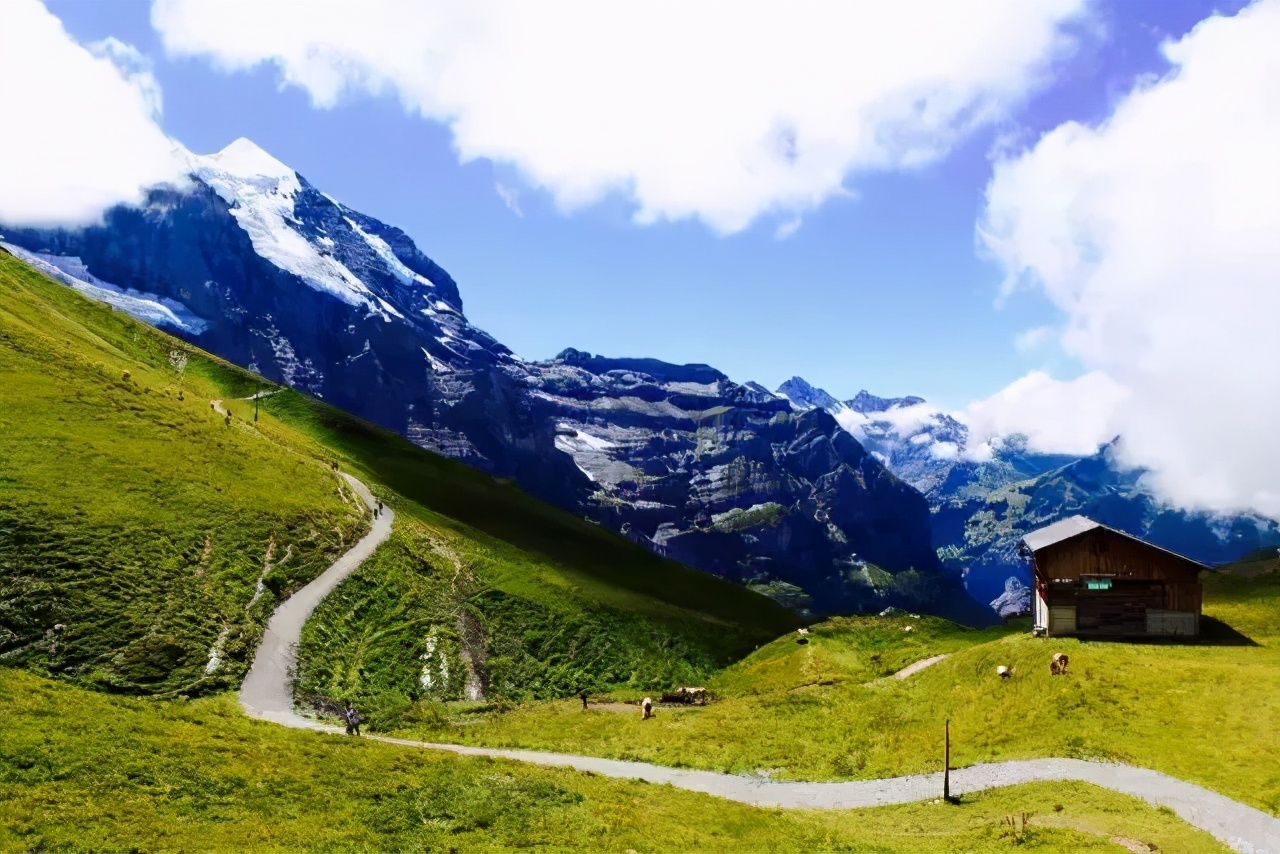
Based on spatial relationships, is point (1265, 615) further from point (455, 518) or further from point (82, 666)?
point (455, 518)

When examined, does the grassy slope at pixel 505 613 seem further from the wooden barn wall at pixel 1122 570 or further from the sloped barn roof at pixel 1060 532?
the wooden barn wall at pixel 1122 570

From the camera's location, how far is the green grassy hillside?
52344 millimetres

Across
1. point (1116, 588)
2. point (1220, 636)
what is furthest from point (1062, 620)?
point (1220, 636)

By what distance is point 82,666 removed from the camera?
4656 cm

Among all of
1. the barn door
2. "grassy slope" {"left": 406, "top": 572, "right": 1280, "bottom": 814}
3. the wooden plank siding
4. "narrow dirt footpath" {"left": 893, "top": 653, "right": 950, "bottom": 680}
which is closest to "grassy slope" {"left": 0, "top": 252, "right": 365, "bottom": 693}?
"grassy slope" {"left": 406, "top": 572, "right": 1280, "bottom": 814}

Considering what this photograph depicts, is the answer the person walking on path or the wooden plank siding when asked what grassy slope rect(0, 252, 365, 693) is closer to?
the person walking on path

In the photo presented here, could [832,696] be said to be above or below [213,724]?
above

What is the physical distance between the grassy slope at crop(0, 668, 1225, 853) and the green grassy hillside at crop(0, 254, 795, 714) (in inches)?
602

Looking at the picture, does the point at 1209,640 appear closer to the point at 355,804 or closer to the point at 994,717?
the point at 994,717

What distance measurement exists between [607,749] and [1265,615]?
55.6 m

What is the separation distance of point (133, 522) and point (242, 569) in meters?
9.13

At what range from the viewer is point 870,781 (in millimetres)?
47250

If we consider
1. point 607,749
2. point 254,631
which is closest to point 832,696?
point 607,749

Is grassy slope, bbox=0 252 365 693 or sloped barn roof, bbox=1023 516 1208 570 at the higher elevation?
sloped barn roof, bbox=1023 516 1208 570
